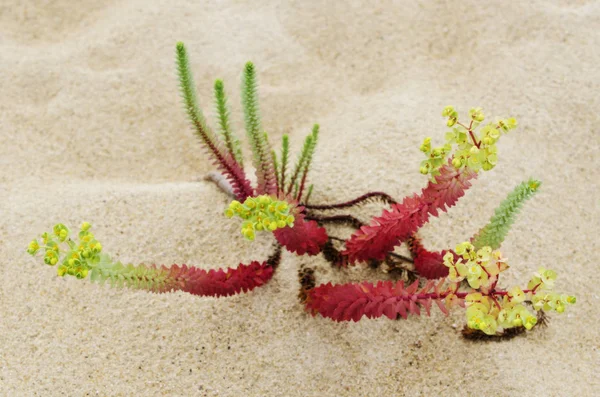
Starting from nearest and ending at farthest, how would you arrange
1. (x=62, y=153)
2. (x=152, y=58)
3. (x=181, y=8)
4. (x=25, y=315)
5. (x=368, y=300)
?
(x=368, y=300) → (x=25, y=315) → (x=62, y=153) → (x=152, y=58) → (x=181, y=8)

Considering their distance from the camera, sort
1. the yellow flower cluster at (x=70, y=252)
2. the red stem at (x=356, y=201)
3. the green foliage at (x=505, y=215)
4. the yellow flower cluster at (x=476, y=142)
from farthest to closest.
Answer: the red stem at (x=356, y=201) < the green foliage at (x=505, y=215) < the yellow flower cluster at (x=476, y=142) < the yellow flower cluster at (x=70, y=252)

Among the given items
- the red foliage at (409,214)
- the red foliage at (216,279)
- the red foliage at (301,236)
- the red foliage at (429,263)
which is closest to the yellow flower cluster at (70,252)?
the red foliage at (216,279)

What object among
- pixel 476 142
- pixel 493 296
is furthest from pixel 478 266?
pixel 476 142

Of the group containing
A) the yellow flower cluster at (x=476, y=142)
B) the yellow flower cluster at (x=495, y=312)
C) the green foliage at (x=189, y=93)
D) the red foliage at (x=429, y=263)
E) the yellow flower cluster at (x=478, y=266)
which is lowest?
the red foliage at (x=429, y=263)

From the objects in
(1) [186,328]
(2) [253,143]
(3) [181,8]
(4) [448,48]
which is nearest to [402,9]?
(4) [448,48]

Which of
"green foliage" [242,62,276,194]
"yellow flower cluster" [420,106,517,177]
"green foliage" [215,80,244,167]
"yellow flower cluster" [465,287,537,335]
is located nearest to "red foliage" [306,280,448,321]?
"yellow flower cluster" [465,287,537,335]

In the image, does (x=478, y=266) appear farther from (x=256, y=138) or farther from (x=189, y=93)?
(x=189, y=93)

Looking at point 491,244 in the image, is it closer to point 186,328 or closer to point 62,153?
point 186,328

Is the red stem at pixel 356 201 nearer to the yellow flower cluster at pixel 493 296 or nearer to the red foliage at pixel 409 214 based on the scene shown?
the red foliage at pixel 409 214
